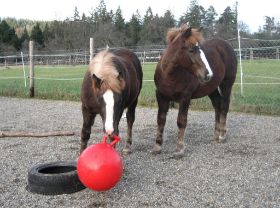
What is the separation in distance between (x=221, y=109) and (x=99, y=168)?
3922 millimetres

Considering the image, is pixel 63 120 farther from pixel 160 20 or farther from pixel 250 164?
pixel 160 20

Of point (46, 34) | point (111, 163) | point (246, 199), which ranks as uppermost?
point (46, 34)

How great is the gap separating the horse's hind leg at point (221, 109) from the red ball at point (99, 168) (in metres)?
3.51

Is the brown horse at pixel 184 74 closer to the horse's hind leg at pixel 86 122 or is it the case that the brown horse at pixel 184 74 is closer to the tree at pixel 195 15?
the horse's hind leg at pixel 86 122

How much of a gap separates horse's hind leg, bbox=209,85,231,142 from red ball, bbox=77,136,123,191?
3510mm

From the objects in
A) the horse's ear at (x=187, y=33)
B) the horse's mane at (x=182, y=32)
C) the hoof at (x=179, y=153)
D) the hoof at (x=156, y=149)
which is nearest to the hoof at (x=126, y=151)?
the hoof at (x=156, y=149)

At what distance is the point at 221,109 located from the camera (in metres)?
7.31

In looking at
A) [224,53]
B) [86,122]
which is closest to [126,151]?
[86,122]

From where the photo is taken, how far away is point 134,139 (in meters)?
7.31

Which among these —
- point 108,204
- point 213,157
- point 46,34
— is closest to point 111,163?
point 108,204

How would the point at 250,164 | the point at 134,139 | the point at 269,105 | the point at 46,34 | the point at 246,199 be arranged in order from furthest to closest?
the point at 46,34
the point at 269,105
the point at 134,139
the point at 250,164
the point at 246,199

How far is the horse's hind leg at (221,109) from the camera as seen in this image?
7.20 metres

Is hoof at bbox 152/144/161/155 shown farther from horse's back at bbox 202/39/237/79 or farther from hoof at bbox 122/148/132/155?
horse's back at bbox 202/39/237/79

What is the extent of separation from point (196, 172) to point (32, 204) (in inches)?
87.5
